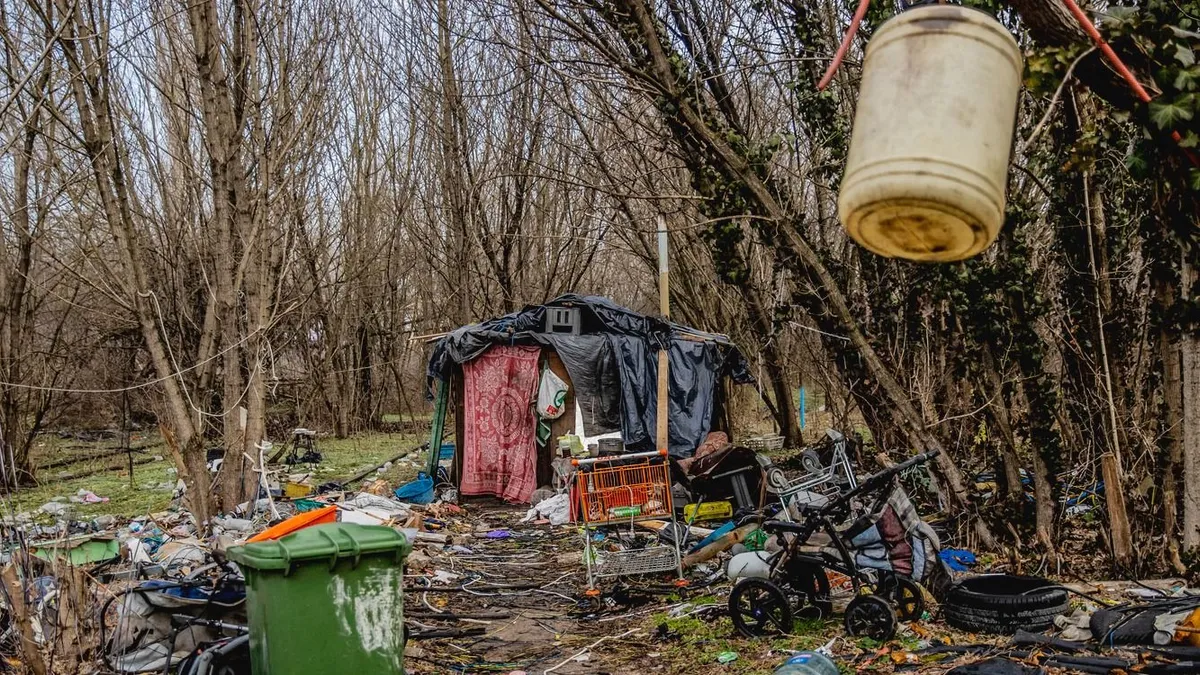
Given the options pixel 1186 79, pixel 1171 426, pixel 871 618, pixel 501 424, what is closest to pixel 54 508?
pixel 501 424

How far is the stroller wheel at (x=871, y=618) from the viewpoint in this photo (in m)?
5.37

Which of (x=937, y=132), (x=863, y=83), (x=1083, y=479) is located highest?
(x=863, y=83)

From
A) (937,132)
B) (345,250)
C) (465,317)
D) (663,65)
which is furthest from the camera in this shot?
(345,250)

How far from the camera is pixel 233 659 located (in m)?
4.46

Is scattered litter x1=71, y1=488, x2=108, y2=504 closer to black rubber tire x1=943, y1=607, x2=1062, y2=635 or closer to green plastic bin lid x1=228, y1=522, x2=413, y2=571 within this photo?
green plastic bin lid x1=228, y1=522, x2=413, y2=571

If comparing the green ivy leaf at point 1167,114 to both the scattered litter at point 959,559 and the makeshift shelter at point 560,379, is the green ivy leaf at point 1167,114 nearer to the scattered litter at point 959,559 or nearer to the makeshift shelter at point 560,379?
the scattered litter at point 959,559

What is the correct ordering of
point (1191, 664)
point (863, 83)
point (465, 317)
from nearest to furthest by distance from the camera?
1. point (863, 83)
2. point (1191, 664)
3. point (465, 317)

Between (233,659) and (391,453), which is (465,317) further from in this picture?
(233,659)

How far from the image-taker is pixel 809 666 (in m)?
4.59

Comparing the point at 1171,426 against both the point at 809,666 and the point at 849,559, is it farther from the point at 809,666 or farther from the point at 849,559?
the point at 809,666

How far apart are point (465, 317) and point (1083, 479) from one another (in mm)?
13555

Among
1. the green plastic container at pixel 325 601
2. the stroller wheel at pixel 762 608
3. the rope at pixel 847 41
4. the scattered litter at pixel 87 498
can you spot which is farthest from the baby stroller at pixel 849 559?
the scattered litter at pixel 87 498

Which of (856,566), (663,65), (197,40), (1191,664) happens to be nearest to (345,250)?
(197,40)

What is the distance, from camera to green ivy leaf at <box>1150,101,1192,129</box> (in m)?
3.69
